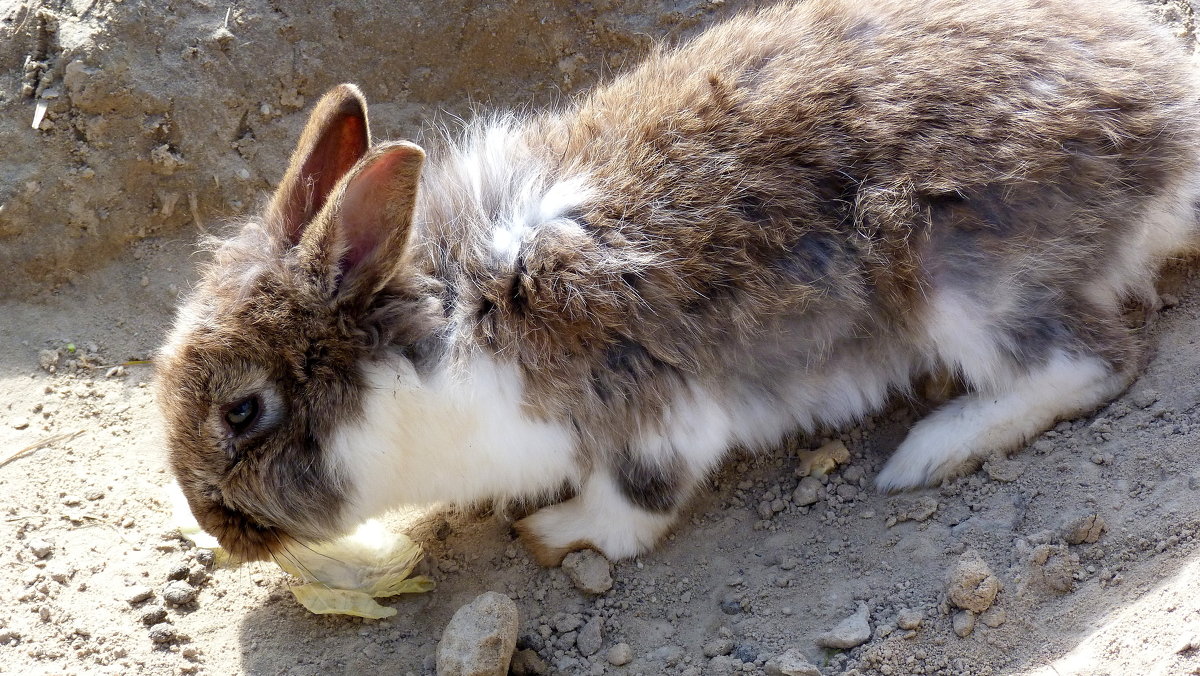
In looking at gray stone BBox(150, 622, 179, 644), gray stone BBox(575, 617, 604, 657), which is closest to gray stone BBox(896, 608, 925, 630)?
gray stone BBox(575, 617, 604, 657)

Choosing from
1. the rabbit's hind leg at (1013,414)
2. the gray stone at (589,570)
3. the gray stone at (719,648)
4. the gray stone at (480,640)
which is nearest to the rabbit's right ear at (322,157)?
the gray stone at (480,640)

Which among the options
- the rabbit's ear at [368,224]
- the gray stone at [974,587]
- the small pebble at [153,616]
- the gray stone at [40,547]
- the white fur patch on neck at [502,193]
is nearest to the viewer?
the rabbit's ear at [368,224]

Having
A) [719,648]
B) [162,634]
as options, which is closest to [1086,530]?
[719,648]

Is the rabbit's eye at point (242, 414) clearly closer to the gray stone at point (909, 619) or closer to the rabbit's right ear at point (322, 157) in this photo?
the rabbit's right ear at point (322, 157)

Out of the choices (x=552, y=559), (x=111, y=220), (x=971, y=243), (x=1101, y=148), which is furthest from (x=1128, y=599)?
(x=111, y=220)

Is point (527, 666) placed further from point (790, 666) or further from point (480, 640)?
point (790, 666)

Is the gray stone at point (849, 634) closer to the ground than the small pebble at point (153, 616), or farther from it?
closer to the ground

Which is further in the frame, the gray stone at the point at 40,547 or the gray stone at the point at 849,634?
the gray stone at the point at 40,547
